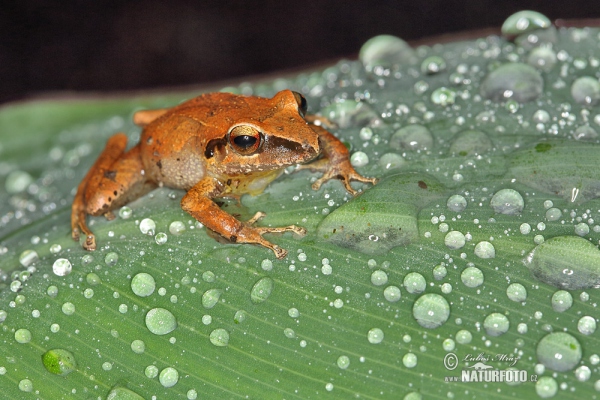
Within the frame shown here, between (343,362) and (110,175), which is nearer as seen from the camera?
(343,362)

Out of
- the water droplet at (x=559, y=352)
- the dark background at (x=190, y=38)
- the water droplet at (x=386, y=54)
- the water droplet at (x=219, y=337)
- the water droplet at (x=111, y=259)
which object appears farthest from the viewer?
the dark background at (x=190, y=38)

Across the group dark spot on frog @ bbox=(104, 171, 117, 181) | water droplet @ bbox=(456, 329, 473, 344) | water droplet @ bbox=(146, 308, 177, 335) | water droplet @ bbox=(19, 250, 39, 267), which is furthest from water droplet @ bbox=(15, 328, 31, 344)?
water droplet @ bbox=(456, 329, 473, 344)

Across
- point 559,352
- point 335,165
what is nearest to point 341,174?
point 335,165

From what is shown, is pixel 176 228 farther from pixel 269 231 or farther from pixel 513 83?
pixel 513 83

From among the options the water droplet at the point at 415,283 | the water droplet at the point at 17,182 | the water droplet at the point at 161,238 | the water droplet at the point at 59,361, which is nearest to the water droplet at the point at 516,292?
the water droplet at the point at 415,283

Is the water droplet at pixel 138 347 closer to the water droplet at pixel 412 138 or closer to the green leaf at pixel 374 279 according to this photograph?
the green leaf at pixel 374 279

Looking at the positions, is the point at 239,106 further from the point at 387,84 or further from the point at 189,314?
the point at 189,314
